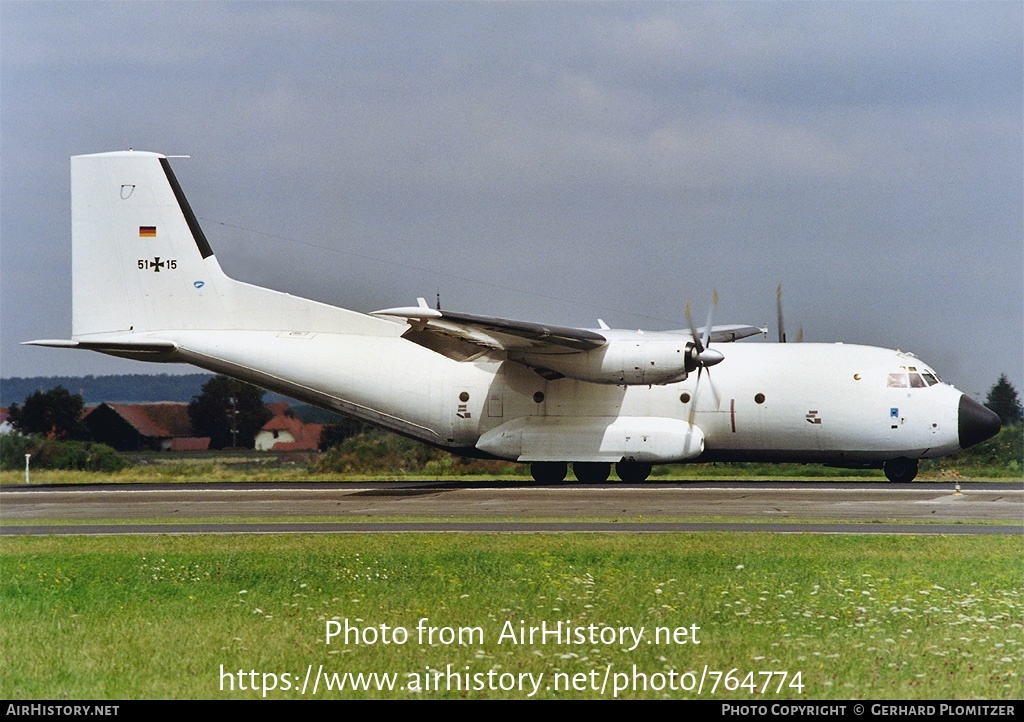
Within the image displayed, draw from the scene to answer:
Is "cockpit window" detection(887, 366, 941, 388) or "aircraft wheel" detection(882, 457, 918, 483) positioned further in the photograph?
"aircraft wheel" detection(882, 457, 918, 483)

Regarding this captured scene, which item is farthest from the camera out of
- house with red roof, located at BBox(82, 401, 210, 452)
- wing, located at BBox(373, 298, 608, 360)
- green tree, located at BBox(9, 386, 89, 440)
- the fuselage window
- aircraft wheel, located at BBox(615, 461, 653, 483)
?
house with red roof, located at BBox(82, 401, 210, 452)

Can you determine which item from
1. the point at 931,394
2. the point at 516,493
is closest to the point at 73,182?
the point at 516,493

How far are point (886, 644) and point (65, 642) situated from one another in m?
8.17

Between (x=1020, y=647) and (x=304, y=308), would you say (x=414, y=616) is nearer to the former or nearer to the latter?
(x=1020, y=647)

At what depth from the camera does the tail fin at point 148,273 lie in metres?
33.2

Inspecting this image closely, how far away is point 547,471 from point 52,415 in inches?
719

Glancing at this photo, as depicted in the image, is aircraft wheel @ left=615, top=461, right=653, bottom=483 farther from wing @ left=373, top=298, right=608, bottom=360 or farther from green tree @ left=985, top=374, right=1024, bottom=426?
green tree @ left=985, top=374, right=1024, bottom=426

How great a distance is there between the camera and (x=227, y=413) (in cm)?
4450

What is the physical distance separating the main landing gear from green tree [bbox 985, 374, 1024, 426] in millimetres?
13894

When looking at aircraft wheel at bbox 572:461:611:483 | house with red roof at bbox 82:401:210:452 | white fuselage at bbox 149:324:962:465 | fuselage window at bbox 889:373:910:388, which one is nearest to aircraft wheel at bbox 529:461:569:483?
aircraft wheel at bbox 572:461:611:483

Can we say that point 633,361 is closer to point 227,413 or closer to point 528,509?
point 528,509

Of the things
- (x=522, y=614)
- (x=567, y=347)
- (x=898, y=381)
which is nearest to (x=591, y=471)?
(x=567, y=347)

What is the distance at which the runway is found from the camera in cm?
2088

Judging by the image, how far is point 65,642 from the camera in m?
12.2
